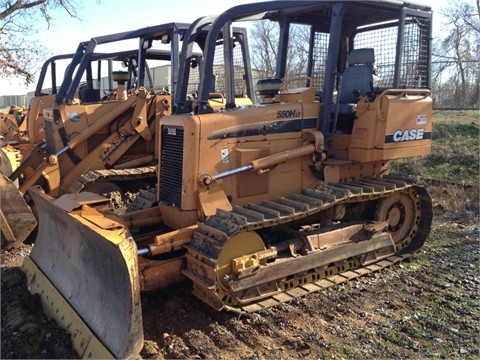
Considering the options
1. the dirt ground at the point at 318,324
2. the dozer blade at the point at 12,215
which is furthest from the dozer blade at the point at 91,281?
the dozer blade at the point at 12,215

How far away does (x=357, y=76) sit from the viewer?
235 inches

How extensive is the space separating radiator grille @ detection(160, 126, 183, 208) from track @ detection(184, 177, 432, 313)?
667 millimetres

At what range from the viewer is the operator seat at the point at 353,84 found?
230 inches

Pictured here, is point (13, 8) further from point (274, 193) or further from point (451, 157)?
point (274, 193)

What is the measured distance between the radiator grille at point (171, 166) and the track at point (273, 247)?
0.67 meters

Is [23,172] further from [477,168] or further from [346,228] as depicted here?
[477,168]

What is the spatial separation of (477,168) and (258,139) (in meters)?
7.21

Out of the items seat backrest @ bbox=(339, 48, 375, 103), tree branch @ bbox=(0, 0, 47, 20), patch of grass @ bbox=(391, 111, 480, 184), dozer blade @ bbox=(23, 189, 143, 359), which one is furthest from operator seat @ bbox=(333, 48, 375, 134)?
tree branch @ bbox=(0, 0, 47, 20)

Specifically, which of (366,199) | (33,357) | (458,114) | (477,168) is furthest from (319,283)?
(458,114)

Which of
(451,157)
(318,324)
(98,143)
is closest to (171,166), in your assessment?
(318,324)

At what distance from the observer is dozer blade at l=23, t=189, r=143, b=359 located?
375 cm

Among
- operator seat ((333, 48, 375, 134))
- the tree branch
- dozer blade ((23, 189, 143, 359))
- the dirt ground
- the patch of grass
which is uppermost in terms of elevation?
the tree branch

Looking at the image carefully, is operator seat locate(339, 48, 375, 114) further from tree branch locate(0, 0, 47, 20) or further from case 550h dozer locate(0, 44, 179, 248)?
tree branch locate(0, 0, 47, 20)

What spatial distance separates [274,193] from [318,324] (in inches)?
63.5
